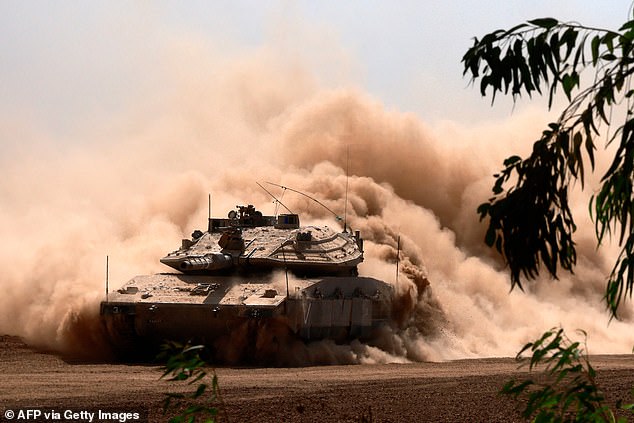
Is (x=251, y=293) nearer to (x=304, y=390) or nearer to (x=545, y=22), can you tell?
(x=304, y=390)

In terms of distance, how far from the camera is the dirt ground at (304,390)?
15328mm

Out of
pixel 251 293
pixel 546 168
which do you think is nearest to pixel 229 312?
pixel 251 293

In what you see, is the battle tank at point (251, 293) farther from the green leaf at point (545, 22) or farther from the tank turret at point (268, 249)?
the green leaf at point (545, 22)

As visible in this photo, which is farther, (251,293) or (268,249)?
(268,249)

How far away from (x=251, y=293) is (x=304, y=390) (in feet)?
19.8

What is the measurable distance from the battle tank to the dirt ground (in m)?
1.11

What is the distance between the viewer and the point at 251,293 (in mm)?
24094

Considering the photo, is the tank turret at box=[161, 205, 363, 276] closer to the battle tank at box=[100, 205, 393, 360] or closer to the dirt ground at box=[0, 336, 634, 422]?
the battle tank at box=[100, 205, 393, 360]

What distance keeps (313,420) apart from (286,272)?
30.2ft

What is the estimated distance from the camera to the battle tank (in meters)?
23.6

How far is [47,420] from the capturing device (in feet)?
46.2

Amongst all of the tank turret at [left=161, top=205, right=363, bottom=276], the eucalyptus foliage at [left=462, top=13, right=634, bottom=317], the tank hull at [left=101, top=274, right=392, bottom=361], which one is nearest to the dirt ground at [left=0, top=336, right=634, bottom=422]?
the tank hull at [left=101, top=274, right=392, bottom=361]

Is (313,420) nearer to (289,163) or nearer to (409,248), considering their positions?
(409,248)

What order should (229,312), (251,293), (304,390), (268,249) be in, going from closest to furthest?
(304,390) → (229,312) → (251,293) → (268,249)
